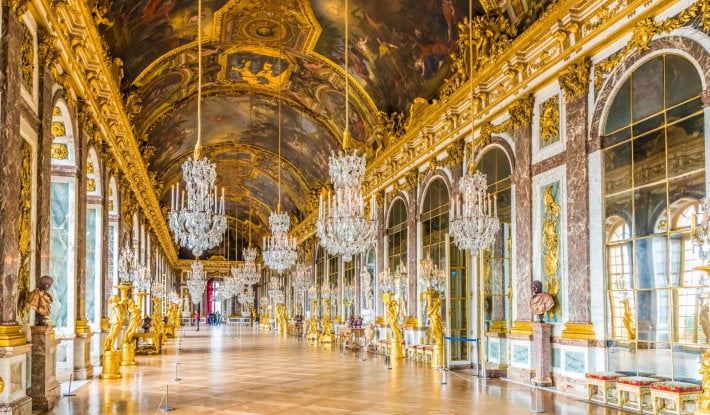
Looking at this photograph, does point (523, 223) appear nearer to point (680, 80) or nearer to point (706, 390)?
point (680, 80)

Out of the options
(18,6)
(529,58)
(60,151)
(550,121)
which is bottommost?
(60,151)

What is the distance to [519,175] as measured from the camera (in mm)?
12578

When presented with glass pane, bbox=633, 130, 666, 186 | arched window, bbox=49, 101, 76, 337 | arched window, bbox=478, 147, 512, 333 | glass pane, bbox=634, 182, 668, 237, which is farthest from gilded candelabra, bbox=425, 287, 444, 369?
arched window, bbox=49, 101, 76, 337

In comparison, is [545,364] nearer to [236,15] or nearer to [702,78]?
[702,78]

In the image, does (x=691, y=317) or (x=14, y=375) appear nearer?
(x=14, y=375)

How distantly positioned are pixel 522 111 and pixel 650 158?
374cm

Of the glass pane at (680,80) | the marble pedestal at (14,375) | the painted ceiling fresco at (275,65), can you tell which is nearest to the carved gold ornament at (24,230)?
the marble pedestal at (14,375)

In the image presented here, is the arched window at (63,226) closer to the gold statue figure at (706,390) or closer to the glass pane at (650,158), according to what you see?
the glass pane at (650,158)

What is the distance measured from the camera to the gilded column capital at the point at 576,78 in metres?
10.6

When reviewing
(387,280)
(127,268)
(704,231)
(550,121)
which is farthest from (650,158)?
(387,280)

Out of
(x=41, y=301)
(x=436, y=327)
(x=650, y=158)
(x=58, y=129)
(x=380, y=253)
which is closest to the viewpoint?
(x=41, y=301)

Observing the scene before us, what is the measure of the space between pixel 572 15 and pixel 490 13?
3171 mm

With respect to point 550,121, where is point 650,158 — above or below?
below

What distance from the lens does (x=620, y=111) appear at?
991 centimetres
